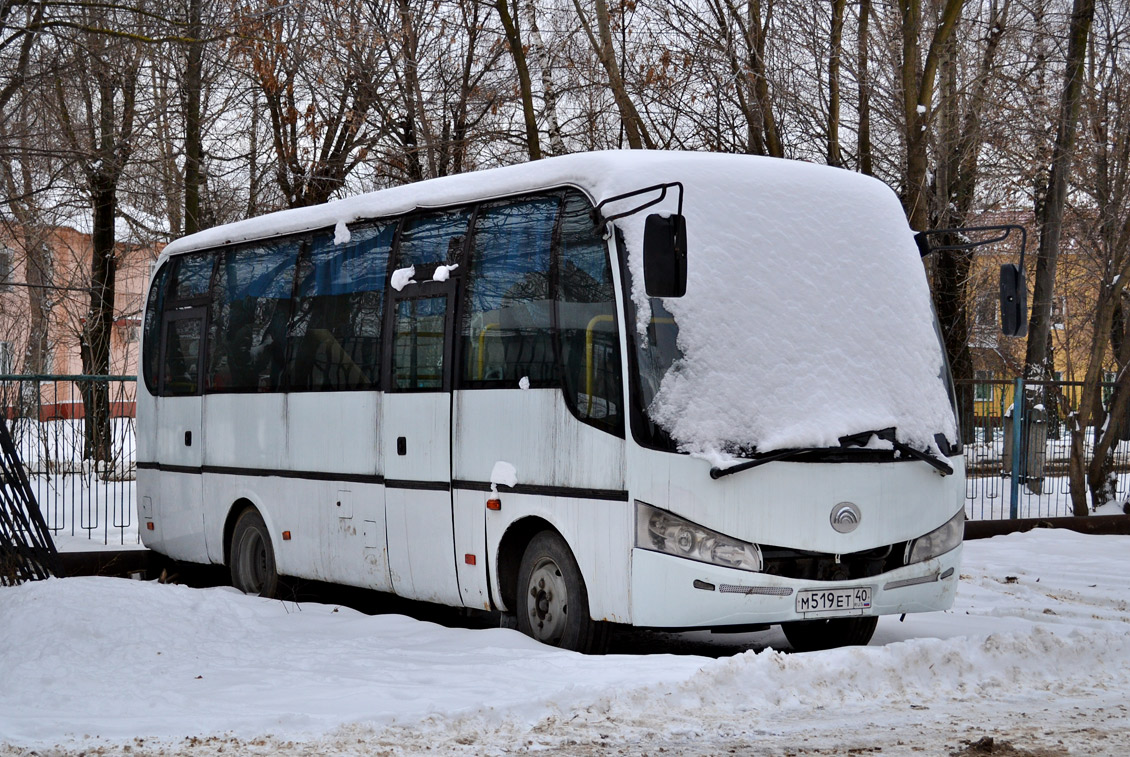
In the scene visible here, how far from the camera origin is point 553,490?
8.83 metres

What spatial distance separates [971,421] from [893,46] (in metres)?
6.10

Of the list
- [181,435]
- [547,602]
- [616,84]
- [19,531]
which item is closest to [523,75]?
[616,84]

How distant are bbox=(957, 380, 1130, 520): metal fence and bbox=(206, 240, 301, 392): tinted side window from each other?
8247 mm

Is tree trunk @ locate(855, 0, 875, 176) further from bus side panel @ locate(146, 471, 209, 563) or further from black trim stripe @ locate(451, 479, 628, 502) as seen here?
black trim stripe @ locate(451, 479, 628, 502)

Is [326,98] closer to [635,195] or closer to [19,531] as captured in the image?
[19,531]

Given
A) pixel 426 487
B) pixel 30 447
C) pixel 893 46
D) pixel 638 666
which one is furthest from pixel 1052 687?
pixel 893 46

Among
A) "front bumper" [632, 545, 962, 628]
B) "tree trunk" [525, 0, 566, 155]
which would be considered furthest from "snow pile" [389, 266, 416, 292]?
"tree trunk" [525, 0, 566, 155]

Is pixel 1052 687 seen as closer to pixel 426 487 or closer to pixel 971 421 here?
pixel 426 487

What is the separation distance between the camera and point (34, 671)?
8.07 metres

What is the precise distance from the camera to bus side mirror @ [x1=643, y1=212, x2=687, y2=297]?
782cm

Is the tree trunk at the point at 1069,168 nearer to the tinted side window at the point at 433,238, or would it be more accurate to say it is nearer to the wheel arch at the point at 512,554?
the tinted side window at the point at 433,238

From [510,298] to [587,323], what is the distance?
0.87 metres

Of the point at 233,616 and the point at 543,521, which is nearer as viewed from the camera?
the point at 543,521

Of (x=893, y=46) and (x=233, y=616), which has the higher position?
(x=893, y=46)
